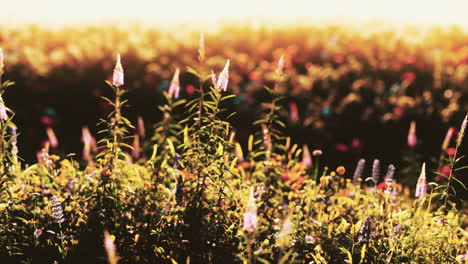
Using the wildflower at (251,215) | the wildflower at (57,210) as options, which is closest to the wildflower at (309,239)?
the wildflower at (251,215)

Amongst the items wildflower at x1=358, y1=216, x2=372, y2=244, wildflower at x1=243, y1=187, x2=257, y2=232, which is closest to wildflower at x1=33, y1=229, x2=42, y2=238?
wildflower at x1=243, y1=187, x2=257, y2=232

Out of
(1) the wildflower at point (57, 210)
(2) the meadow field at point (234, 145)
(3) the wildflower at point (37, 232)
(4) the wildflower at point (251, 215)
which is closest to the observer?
(4) the wildflower at point (251, 215)

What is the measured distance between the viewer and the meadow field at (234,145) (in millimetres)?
3359

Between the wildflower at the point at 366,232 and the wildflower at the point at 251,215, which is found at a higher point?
the wildflower at the point at 251,215

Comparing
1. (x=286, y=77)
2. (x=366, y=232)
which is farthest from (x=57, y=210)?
(x=286, y=77)

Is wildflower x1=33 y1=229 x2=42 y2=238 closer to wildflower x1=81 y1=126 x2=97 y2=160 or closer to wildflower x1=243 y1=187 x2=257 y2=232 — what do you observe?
wildflower x1=81 y1=126 x2=97 y2=160

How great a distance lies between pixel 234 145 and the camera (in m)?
3.59

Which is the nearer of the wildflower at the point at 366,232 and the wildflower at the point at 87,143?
the wildflower at the point at 366,232

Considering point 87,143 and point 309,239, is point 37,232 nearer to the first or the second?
point 87,143

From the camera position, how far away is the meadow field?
132 inches

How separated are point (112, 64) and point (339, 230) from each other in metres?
5.73

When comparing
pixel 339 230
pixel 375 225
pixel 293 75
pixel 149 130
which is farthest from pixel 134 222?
pixel 293 75

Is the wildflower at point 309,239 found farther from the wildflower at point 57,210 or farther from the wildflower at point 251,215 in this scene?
the wildflower at point 57,210

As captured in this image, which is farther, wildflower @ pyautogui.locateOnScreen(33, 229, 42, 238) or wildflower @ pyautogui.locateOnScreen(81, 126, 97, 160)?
wildflower @ pyautogui.locateOnScreen(81, 126, 97, 160)
